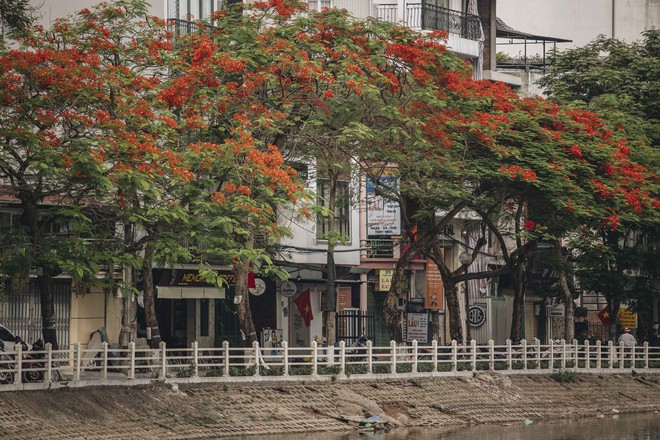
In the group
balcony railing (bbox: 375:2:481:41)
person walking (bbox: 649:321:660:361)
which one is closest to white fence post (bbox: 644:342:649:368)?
person walking (bbox: 649:321:660:361)

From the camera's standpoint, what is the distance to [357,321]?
54750mm

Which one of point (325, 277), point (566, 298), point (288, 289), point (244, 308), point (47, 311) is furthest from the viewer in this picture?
point (566, 298)

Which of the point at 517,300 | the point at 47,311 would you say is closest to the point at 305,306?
the point at 517,300

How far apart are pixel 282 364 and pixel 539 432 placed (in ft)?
22.3

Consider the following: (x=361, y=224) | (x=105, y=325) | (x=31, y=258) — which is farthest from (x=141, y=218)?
(x=361, y=224)

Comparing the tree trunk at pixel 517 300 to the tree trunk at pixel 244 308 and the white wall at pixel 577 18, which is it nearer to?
the tree trunk at pixel 244 308

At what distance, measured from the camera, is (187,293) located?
4691 cm

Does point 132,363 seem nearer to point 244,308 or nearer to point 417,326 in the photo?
point 244,308

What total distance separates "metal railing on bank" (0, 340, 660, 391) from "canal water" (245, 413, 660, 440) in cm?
280

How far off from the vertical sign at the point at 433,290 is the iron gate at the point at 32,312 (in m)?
17.1

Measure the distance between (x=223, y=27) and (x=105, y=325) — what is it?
11.1 meters

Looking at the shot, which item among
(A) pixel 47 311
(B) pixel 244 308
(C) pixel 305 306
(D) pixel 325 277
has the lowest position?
(C) pixel 305 306

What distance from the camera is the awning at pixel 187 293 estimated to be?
46.3 meters

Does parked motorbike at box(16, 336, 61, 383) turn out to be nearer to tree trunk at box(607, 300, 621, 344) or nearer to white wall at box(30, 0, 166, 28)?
white wall at box(30, 0, 166, 28)
